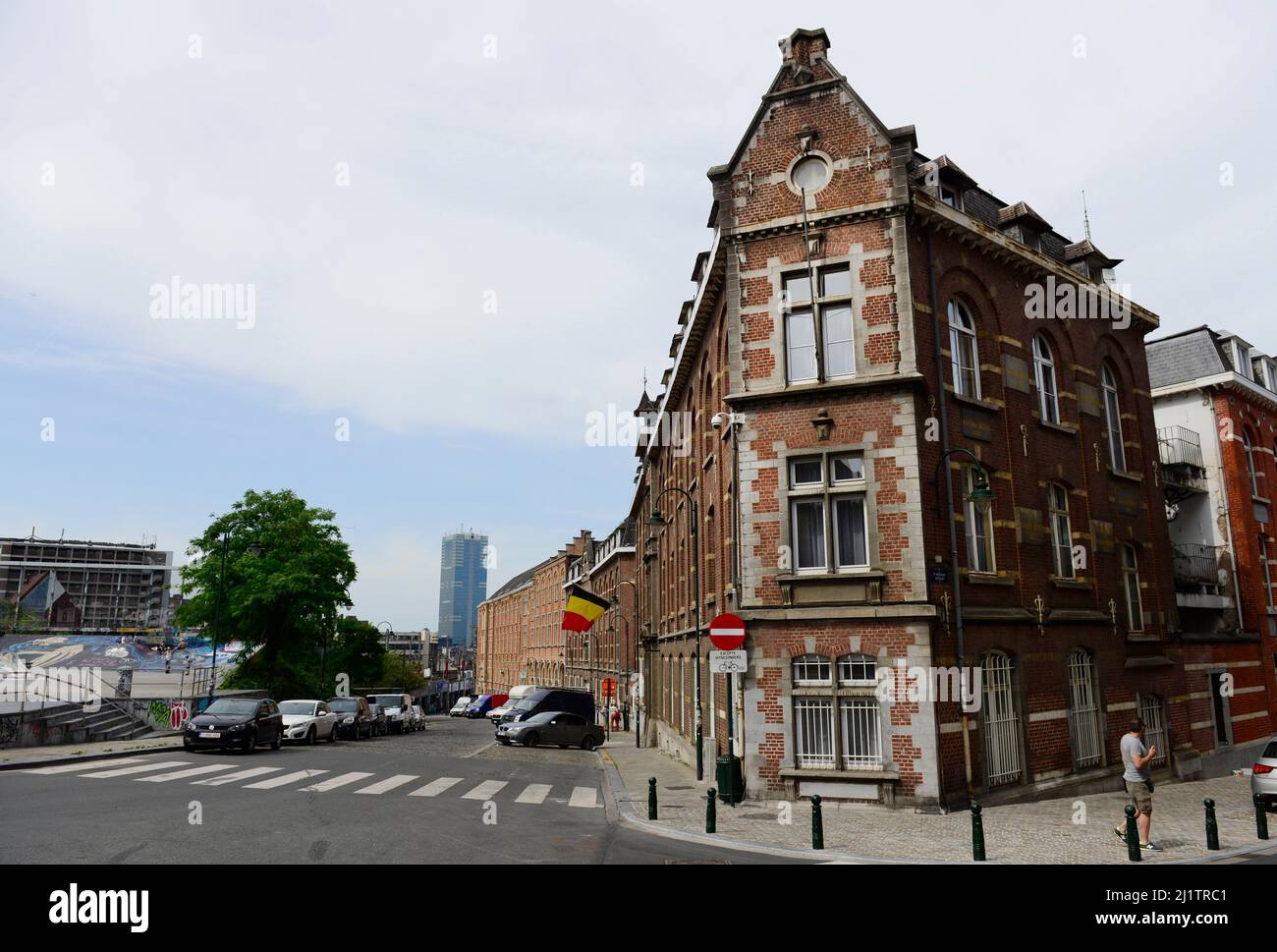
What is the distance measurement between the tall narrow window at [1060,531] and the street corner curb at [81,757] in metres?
23.3

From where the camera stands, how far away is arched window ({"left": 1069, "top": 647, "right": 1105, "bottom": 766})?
60.4 ft

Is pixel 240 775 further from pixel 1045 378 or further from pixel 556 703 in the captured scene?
pixel 1045 378

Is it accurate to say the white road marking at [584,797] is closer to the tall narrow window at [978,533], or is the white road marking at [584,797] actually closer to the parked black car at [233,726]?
the tall narrow window at [978,533]

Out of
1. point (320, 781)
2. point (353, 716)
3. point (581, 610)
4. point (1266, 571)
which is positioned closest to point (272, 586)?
point (353, 716)

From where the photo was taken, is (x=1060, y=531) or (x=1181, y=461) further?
(x=1181, y=461)

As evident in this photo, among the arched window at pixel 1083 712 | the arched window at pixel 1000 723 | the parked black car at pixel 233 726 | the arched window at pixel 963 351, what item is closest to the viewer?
the arched window at pixel 1000 723

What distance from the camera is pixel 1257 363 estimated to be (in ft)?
106

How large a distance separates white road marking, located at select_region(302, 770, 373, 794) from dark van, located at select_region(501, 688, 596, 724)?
12.4 metres

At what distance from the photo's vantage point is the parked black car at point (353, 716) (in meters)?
31.4

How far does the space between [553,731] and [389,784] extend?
14.4 meters

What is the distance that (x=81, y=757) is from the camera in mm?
18984

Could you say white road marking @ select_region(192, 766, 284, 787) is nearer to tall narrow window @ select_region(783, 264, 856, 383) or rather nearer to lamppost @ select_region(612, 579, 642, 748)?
tall narrow window @ select_region(783, 264, 856, 383)

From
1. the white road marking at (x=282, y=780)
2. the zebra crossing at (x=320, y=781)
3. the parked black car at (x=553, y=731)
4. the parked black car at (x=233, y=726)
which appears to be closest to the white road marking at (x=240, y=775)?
the zebra crossing at (x=320, y=781)

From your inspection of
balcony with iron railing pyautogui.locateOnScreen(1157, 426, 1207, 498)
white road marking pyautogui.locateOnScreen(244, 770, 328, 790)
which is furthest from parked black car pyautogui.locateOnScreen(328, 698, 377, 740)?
balcony with iron railing pyautogui.locateOnScreen(1157, 426, 1207, 498)
